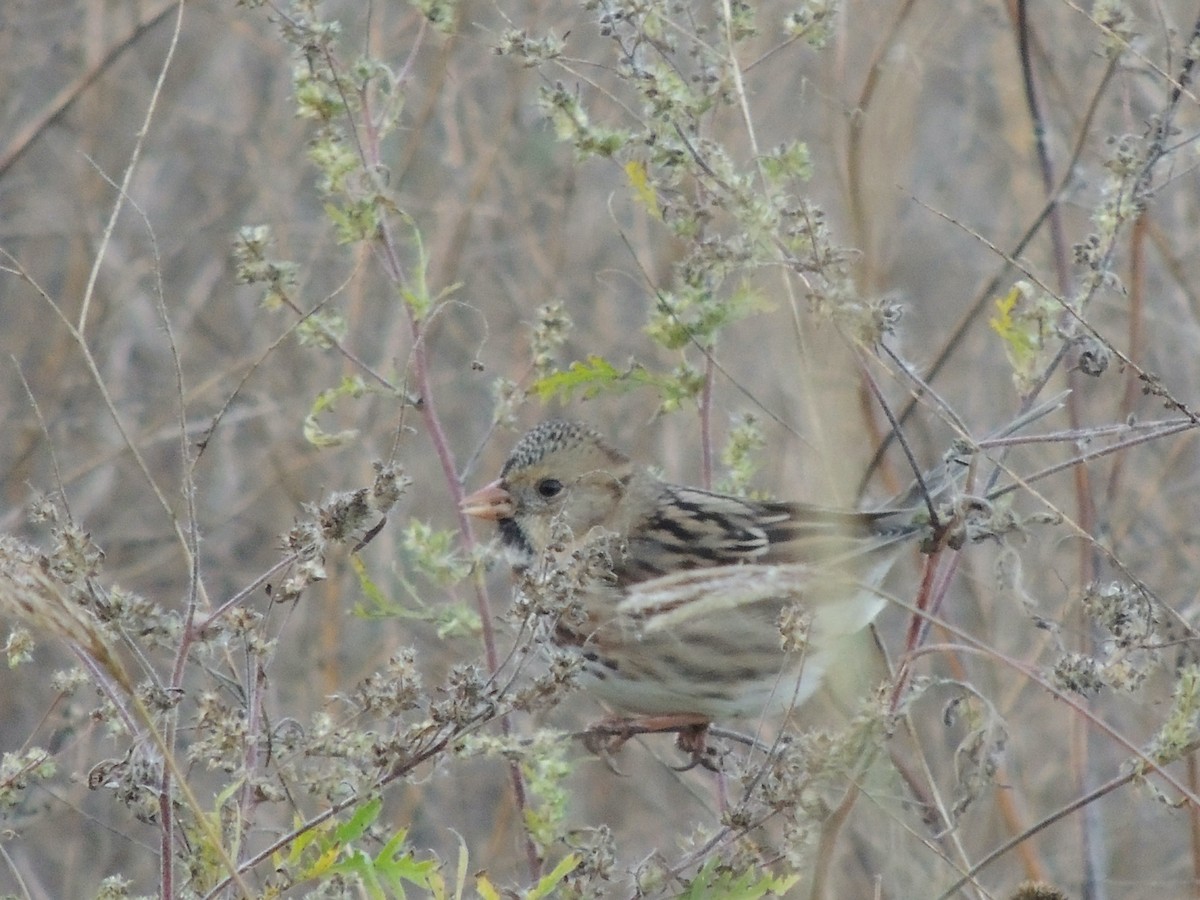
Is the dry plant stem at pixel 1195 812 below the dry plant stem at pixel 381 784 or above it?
below

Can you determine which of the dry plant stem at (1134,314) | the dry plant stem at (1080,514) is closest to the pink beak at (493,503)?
the dry plant stem at (1080,514)

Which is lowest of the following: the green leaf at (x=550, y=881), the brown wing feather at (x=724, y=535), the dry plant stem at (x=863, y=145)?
the green leaf at (x=550, y=881)

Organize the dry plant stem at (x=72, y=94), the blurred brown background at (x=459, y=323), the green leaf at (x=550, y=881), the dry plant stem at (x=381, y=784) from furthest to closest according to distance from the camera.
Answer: the blurred brown background at (x=459, y=323) < the dry plant stem at (x=72, y=94) < the green leaf at (x=550, y=881) < the dry plant stem at (x=381, y=784)

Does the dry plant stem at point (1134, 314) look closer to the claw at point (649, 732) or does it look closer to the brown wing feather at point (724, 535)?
the brown wing feather at point (724, 535)

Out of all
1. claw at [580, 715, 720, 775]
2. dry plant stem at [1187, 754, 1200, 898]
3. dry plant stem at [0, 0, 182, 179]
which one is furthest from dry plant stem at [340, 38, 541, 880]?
dry plant stem at [0, 0, 182, 179]

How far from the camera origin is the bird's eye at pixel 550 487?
11.6 feet

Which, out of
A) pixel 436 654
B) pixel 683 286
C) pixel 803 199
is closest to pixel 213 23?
pixel 436 654

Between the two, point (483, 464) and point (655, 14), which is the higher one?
point (655, 14)

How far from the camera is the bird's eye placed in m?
3.55

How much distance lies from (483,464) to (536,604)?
4.27 meters

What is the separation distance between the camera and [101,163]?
19.6 feet

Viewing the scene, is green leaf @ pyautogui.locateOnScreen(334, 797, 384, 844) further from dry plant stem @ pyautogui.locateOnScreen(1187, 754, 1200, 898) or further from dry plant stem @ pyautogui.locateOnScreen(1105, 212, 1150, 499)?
dry plant stem @ pyautogui.locateOnScreen(1105, 212, 1150, 499)

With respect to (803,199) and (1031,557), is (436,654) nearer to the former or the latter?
(1031,557)

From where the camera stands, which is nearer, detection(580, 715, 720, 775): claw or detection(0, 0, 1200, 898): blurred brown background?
detection(580, 715, 720, 775): claw
